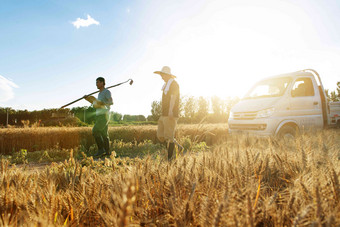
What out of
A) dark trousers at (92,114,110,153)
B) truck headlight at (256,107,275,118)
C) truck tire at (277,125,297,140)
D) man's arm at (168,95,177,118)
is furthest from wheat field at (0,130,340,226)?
truck tire at (277,125,297,140)

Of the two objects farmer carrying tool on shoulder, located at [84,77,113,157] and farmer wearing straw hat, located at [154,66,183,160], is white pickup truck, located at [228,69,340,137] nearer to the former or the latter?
farmer wearing straw hat, located at [154,66,183,160]

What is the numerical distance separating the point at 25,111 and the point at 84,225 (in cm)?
3603

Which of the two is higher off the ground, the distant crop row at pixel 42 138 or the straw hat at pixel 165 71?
the straw hat at pixel 165 71

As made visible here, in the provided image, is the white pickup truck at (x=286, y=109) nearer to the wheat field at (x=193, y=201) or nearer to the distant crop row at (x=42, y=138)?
the distant crop row at (x=42, y=138)

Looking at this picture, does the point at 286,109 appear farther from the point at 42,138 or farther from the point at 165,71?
the point at 42,138

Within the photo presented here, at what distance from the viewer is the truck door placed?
20.7 ft

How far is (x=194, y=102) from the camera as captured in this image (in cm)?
4184

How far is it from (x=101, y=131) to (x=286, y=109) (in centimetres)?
546

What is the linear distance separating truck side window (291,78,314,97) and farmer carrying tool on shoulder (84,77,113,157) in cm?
564

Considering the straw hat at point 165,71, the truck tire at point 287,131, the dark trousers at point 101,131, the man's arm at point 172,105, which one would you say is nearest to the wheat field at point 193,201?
the man's arm at point 172,105

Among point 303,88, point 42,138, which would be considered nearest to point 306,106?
point 303,88

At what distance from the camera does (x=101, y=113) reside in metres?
6.01

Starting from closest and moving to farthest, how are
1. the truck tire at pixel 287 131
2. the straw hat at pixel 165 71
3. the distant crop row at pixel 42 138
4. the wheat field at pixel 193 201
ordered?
the wheat field at pixel 193 201, the straw hat at pixel 165 71, the truck tire at pixel 287 131, the distant crop row at pixel 42 138

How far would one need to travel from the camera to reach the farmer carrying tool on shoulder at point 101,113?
19.5 feet
